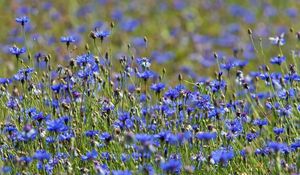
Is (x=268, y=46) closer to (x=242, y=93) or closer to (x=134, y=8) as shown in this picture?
(x=134, y=8)

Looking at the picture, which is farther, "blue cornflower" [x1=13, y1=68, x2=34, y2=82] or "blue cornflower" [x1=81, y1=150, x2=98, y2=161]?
"blue cornflower" [x1=13, y1=68, x2=34, y2=82]

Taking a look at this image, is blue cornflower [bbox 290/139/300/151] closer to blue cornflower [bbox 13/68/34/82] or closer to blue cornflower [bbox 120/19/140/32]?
blue cornflower [bbox 13/68/34/82]

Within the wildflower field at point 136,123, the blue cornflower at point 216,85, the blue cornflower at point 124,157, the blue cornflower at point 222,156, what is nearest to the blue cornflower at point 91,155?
the wildflower field at point 136,123

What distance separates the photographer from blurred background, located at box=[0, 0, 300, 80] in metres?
7.16

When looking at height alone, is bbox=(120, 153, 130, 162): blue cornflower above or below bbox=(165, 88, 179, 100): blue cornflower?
below

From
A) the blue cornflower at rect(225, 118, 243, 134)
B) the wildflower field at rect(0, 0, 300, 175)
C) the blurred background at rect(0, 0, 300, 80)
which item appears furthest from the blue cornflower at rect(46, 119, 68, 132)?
the blurred background at rect(0, 0, 300, 80)

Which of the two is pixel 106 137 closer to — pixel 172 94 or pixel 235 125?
pixel 172 94

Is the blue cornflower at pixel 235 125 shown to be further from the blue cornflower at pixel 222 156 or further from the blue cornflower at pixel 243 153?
the blue cornflower at pixel 222 156

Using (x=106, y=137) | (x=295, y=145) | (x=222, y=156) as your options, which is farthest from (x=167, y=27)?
(x=222, y=156)

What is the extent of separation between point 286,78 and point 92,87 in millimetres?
986

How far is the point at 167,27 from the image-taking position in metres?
8.09

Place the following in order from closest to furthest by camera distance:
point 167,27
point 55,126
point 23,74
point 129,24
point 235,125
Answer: point 55,126 < point 235,125 < point 23,74 < point 129,24 < point 167,27

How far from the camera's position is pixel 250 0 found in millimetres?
8953

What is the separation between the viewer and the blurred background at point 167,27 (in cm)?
716
